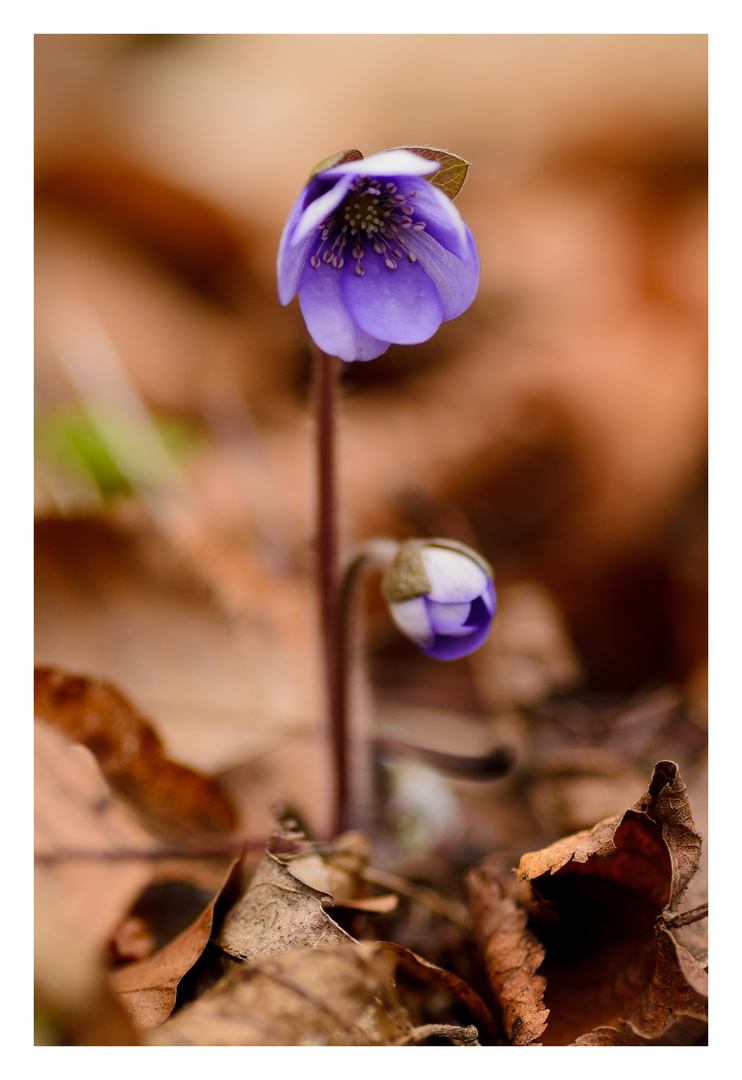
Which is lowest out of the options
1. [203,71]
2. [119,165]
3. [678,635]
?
[678,635]

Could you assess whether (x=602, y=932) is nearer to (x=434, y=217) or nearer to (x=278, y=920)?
(x=278, y=920)

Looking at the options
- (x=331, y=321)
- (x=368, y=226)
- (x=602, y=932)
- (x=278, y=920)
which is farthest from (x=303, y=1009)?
(x=368, y=226)

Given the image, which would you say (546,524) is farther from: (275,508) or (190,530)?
(190,530)

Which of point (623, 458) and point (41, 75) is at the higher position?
point (41, 75)

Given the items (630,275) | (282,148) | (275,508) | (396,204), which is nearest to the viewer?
(396,204)
